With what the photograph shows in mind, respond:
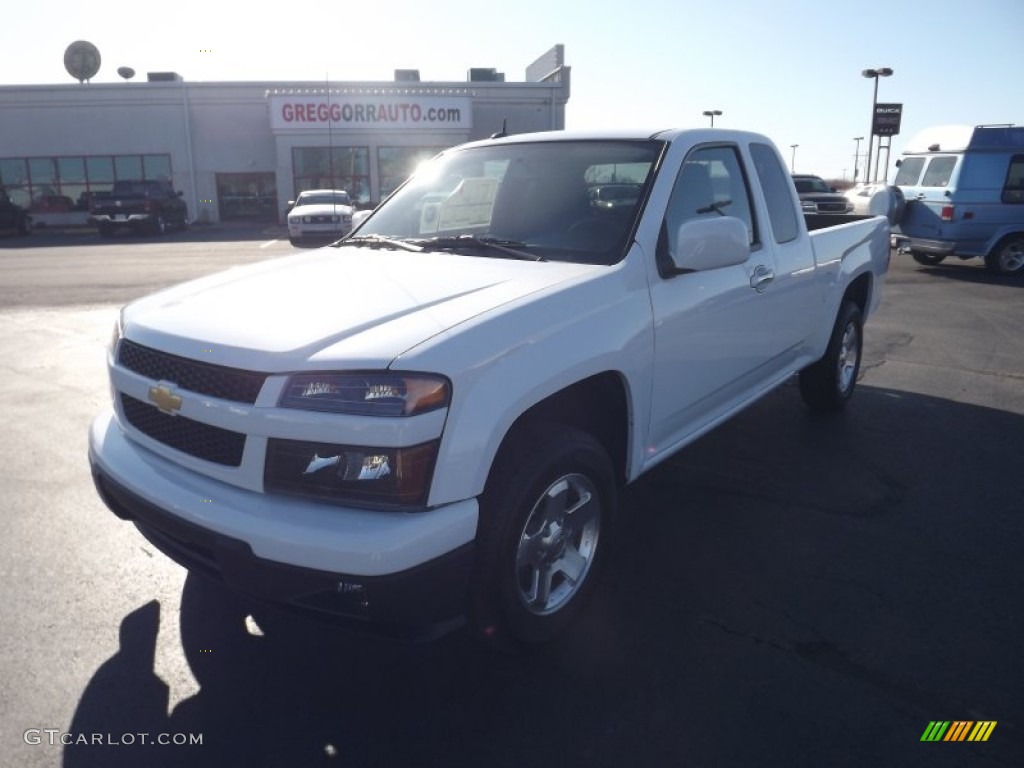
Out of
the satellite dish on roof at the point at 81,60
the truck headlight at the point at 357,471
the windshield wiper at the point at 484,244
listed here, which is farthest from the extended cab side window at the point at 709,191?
the satellite dish on roof at the point at 81,60

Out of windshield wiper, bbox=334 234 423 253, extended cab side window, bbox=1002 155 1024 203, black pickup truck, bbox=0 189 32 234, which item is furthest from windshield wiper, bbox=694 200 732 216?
black pickup truck, bbox=0 189 32 234

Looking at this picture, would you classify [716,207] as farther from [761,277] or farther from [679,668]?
[679,668]

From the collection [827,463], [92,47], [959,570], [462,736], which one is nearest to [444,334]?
[462,736]

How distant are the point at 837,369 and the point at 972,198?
380 inches

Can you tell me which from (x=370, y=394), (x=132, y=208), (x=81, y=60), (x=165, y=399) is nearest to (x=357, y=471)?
(x=370, y=394)

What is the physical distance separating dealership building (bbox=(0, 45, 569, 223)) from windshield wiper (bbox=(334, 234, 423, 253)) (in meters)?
30.2

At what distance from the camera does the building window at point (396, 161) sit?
1328 inches

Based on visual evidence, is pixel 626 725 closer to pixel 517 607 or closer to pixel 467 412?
pixel 517 607

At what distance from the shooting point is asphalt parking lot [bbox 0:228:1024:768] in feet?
7.95

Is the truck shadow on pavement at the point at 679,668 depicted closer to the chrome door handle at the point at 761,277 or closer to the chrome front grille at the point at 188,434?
the chrome front grille at the point at 188,434

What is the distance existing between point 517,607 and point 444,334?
967 mm

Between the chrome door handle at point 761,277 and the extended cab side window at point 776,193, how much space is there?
0.36m

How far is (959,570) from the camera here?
3451mm

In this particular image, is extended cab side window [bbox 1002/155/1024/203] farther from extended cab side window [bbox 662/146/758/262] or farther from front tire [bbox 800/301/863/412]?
extended cab side window [bbox 662/146/758/262]
